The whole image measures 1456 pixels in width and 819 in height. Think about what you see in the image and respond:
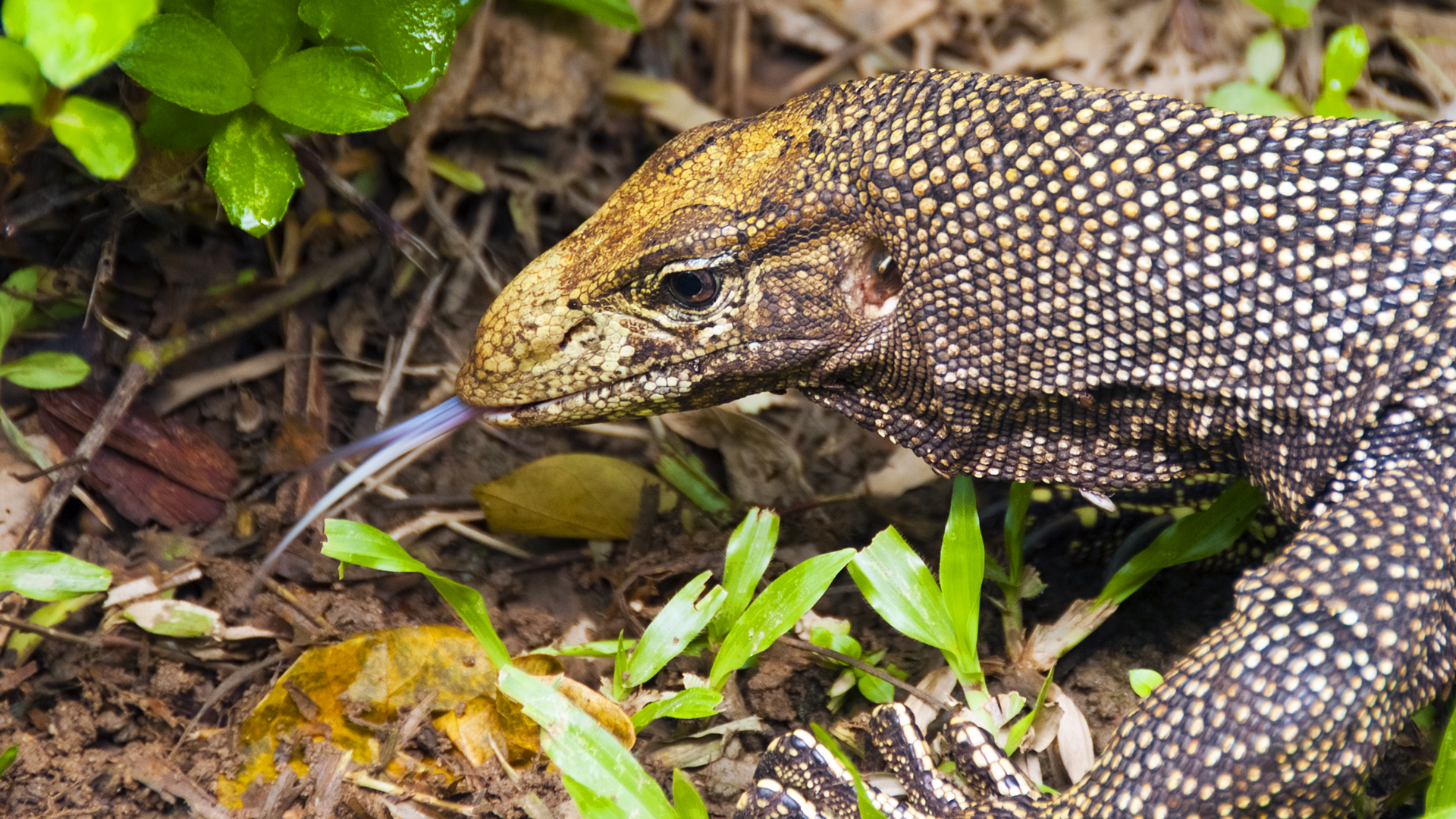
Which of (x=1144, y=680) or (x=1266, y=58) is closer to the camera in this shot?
(x=1144, y=680)

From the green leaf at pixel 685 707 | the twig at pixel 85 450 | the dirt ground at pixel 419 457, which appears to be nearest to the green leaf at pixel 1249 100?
the dirt ground at pixel 419 457

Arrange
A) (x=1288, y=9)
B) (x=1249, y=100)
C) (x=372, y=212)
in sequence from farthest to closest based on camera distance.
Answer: (x=1288, y=9) → (x=1249, y=100) → (x=372, y=212)

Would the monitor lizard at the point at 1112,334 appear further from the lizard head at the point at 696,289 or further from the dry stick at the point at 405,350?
the dry stick at the point at 405,350

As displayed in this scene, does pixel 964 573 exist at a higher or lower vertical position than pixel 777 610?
lower

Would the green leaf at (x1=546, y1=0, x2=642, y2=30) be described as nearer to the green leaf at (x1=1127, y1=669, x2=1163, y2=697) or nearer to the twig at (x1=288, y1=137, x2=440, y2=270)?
the twig at (x1=288, y1=137, x2=440, y2=270)

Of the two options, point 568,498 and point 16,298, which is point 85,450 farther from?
point 568,498

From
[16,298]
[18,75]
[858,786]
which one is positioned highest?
[18,75]

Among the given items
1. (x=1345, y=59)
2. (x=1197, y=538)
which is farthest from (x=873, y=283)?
(x=1345, y=59)
